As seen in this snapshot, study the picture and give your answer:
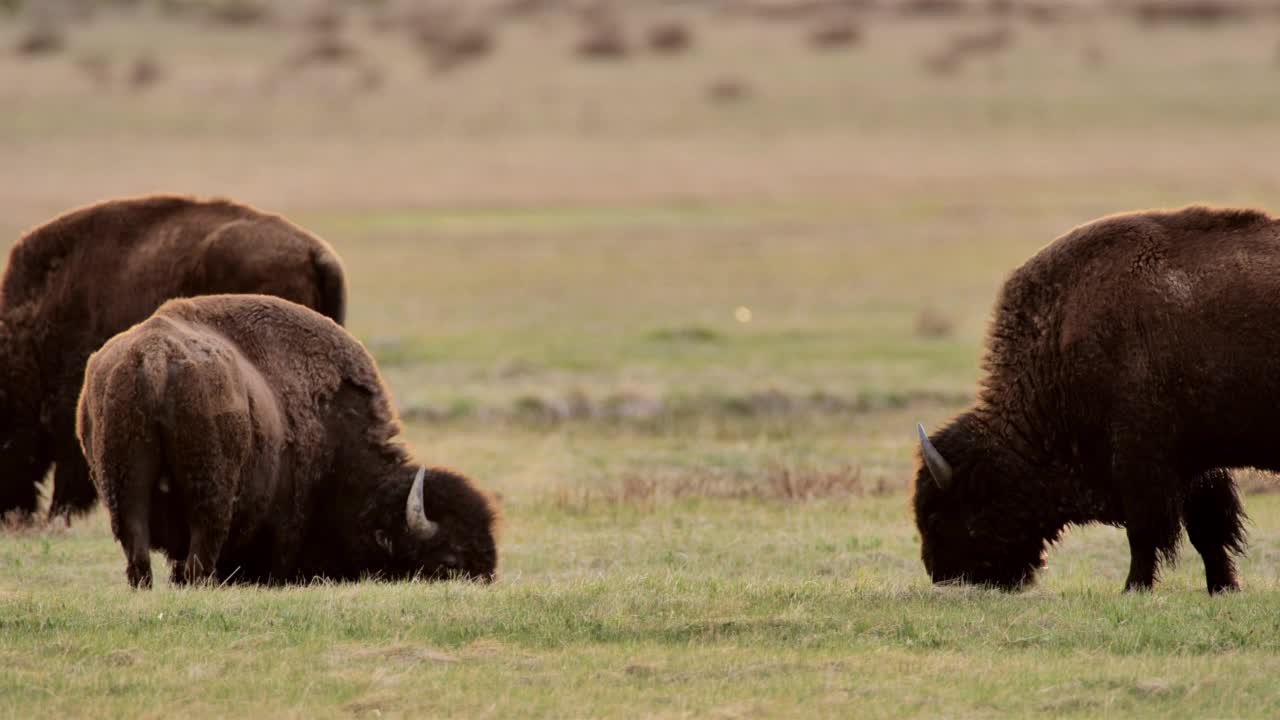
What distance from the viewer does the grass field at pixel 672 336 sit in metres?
8.70

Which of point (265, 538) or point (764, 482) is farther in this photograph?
point (764, 482)

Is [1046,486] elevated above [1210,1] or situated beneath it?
situated beneath

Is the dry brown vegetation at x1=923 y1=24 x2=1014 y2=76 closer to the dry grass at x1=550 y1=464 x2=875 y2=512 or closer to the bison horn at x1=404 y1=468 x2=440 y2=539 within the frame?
the dry grass at x1=550 y1=464 x2=875 y2=512

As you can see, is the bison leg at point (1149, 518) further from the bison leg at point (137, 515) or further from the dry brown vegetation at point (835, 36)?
the dry brown vegetation at point (835, 36)

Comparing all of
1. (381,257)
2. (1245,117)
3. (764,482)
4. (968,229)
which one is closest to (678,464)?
(764,482)

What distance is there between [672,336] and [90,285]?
13426 mm

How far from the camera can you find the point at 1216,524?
36.4 feet

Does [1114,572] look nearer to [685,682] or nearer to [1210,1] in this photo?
[685,682]

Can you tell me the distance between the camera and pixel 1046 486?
36.1ft

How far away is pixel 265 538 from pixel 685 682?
362 cm

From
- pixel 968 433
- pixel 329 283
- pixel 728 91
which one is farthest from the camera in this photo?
pixel 728 91

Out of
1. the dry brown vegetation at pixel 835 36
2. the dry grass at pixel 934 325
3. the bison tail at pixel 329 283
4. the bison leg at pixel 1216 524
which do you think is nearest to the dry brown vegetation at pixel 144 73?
the dry brown vegetation at pixel 835 36

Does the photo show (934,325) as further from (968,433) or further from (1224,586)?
(1224,586)

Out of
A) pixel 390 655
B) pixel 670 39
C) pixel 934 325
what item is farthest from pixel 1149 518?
pixel 670 39
